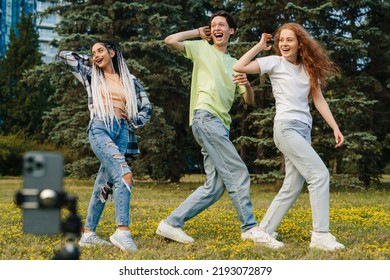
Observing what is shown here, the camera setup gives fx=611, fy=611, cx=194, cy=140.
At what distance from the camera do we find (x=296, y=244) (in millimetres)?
5320

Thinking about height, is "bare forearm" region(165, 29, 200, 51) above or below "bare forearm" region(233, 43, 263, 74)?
above

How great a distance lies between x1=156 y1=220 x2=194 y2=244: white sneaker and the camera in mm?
5262

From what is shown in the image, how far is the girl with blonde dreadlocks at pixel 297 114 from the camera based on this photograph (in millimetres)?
4910

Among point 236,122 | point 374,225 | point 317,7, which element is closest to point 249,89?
point 374,225

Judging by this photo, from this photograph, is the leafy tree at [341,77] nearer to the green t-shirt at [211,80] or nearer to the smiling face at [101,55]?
the green t-shirt at [211,80]

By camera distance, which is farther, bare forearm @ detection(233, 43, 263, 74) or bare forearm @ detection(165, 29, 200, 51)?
bare forearm @ detection(165, 29, 200, 51)

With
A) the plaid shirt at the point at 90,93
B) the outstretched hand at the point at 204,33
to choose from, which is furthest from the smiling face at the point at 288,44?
the plaid shirt at the point at 90,93

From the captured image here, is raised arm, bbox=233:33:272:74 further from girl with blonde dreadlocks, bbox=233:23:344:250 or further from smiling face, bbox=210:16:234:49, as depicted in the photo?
smiling face, bbox=210:16:234:49

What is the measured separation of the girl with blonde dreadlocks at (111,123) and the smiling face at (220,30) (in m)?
0.81

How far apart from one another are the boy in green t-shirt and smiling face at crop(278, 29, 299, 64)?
17.0 inches

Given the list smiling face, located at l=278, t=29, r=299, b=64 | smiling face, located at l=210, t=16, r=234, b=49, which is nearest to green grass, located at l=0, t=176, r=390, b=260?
smiling face, located at l=278, t=29, r=299, b=64

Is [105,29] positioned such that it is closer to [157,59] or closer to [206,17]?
[157,59]

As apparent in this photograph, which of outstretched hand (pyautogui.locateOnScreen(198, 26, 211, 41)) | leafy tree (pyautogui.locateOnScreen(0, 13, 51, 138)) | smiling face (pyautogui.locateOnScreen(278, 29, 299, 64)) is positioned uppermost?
outstretched hand (pyautogui.locateOnScreen(198, 26, 211, 41))

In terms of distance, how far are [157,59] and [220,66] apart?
12.6 metres
